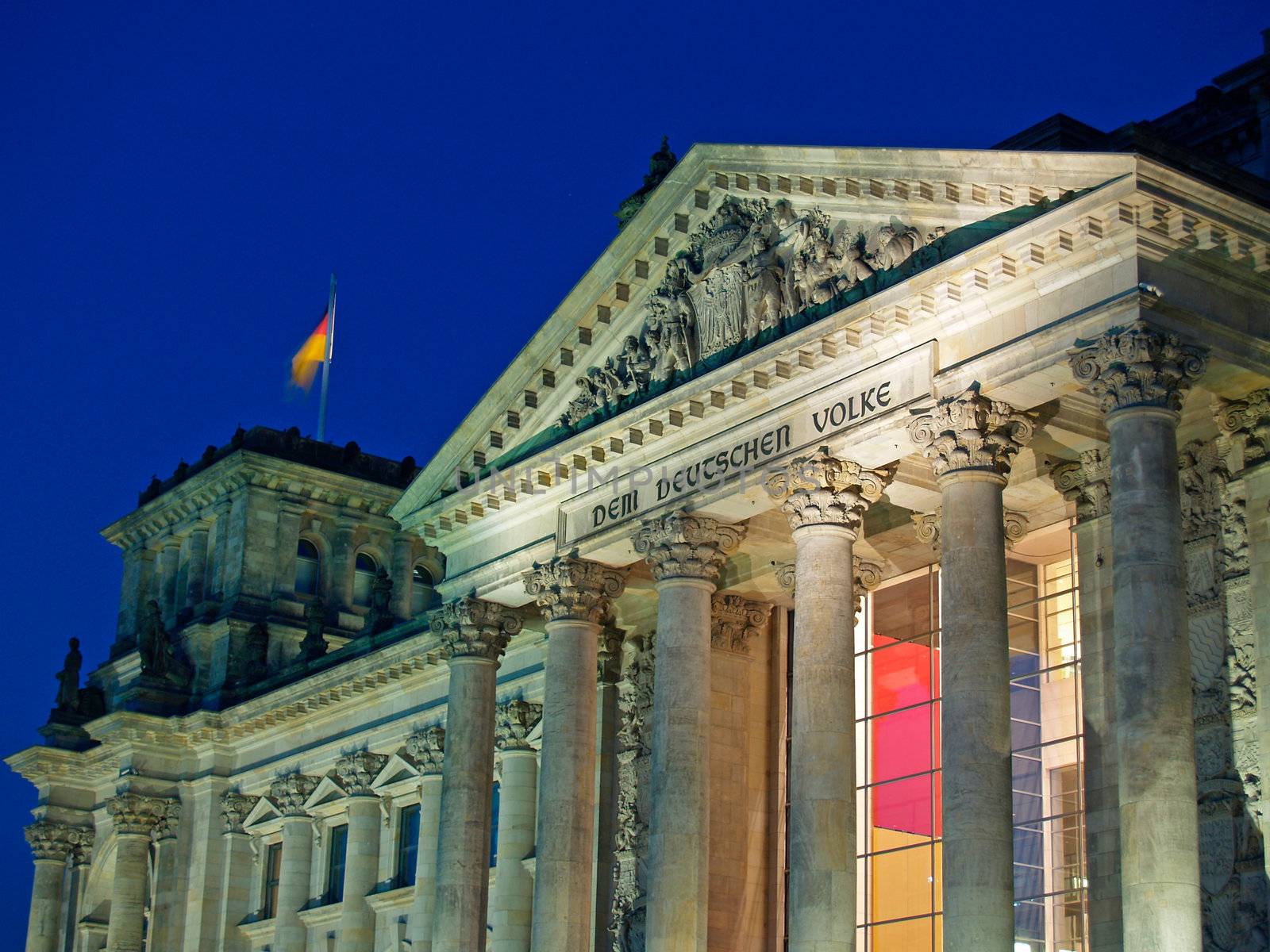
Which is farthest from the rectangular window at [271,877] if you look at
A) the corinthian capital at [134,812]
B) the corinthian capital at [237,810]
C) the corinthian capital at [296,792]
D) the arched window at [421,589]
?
the arched window at [421,589]

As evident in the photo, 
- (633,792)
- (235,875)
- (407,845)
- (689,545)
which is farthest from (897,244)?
(235,875)

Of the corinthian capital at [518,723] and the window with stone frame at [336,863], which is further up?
the corinthian capital at [518,723]

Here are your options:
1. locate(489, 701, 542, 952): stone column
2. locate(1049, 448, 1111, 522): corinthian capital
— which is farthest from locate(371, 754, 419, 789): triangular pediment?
locate(1049, 448, 1111, 522): corinthian capital

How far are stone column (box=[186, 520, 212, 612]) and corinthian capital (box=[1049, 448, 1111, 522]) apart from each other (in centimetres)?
3601

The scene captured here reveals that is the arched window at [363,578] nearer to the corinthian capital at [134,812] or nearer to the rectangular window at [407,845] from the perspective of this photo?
the corinthian capital at [134,812]

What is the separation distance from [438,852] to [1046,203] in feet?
59.1

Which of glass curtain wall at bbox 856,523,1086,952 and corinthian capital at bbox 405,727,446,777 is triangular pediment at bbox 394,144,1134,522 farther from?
corinthian capital at bbox 405,727,446,777

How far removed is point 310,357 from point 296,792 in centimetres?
1424

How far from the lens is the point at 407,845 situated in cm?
5028

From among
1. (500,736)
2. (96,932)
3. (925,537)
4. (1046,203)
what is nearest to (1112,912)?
(925,537)

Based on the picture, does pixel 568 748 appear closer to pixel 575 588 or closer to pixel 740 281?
pixel 575 588

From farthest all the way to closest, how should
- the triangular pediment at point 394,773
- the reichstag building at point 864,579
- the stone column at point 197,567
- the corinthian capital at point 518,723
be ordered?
the stone column at point 197,567
the triangular pediment at point 394,773
the corinthian capital at point 518,723
the reichstag building at point 864,579

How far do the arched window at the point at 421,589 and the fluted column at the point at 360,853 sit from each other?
15.2 metres

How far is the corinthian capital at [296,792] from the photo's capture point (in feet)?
177
